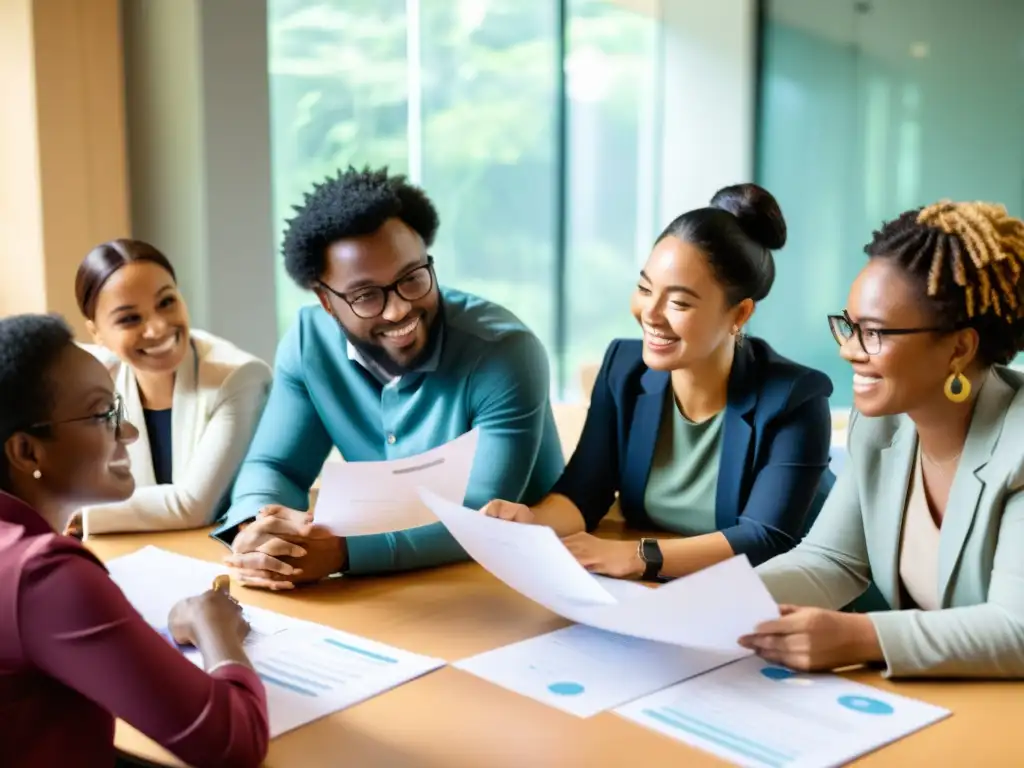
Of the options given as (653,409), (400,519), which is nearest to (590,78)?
(653,409)

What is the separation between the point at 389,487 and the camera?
5.49 ft

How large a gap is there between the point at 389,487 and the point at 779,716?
694 mm

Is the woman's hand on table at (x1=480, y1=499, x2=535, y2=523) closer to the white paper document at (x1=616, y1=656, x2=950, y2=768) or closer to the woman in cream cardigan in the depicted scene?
the white paper document at (x1=616, y1=656, x2=950, y2=768)

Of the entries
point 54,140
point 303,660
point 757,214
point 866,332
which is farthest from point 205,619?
point 54,140

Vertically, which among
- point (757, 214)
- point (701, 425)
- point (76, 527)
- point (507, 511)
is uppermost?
point (757, 214)

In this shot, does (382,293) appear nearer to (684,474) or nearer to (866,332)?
(684,474)

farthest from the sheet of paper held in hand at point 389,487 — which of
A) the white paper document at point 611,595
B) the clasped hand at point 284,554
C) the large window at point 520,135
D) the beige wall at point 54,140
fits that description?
the large window at point 520,135

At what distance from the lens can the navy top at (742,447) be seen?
186 centimetres

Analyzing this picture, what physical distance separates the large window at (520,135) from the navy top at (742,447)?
131 inches

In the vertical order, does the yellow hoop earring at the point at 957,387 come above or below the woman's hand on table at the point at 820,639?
above

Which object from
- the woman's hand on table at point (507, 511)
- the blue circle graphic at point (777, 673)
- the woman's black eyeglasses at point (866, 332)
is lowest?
the blue circle graphic at point (777, 673)

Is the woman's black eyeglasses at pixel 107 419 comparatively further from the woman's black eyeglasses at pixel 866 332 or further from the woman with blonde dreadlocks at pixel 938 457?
the woman's black eyeglasses at pixel 866 332

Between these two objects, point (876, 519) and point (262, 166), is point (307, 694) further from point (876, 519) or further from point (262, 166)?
point (262, 166)

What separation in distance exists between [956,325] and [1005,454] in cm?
17
